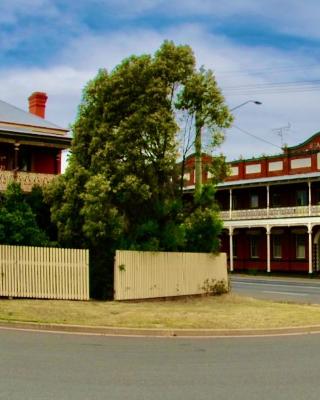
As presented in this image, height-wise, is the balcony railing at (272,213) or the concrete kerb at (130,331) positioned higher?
the balcony railing at (272,213)

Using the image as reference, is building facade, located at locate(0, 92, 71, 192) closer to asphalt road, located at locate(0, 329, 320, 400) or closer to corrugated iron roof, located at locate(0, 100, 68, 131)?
corrugated iron roof, located at locate(0, 100, 68, 131)

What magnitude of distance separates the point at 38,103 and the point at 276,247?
21.8 m

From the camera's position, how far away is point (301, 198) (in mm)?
49500

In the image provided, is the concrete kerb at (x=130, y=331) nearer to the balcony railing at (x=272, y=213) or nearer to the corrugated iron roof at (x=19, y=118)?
the corrugated iron roof at (x=19, y=118)

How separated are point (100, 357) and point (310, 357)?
3.64 m

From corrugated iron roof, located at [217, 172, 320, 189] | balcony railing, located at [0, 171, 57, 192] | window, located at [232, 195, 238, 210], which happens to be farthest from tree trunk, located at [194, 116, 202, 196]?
window, located at [232, 195, 238, 210]

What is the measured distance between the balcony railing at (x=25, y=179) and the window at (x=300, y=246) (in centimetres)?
2477

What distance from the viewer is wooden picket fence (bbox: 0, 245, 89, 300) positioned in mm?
19766

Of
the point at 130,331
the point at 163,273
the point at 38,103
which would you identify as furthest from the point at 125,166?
the point at 38,103

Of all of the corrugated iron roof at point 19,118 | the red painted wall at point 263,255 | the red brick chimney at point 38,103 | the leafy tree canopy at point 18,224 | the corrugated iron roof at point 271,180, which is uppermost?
the red brick chimney at point 38,103

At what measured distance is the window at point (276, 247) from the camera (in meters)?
50.6

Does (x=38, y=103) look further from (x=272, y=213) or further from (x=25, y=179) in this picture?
(x=272, y=213)

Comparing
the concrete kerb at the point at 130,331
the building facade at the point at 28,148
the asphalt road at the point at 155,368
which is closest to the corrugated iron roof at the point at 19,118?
the building facade at the point at 28,148

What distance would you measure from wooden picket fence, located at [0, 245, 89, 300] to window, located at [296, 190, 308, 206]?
103 ft
